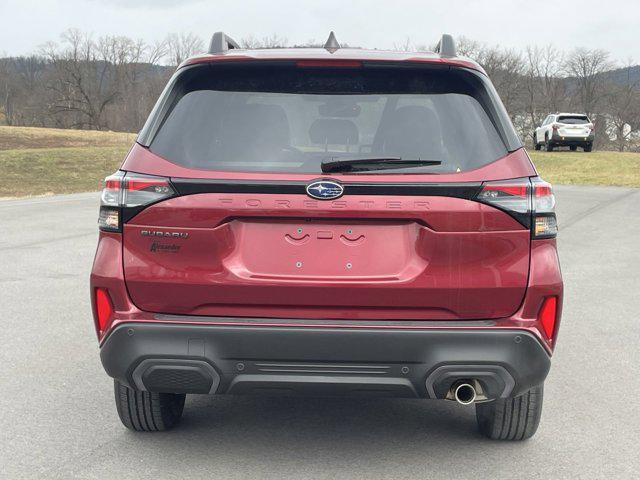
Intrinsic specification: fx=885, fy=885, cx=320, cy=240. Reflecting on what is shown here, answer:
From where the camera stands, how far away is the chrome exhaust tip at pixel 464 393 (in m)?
3.68

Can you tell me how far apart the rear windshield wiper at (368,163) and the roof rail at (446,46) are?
0.61 meters

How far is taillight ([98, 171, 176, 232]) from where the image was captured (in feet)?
11.8

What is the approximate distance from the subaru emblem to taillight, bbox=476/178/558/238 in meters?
0.56

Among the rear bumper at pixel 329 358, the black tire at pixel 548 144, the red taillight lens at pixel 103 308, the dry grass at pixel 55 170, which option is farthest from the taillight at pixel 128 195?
the black tire at pixel 548 144

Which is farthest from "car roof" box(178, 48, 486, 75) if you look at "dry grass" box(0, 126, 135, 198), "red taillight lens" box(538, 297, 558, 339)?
"dry grass" box(0, 126, 135, 198)

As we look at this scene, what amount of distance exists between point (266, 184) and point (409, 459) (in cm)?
147

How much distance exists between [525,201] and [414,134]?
0.53 metres

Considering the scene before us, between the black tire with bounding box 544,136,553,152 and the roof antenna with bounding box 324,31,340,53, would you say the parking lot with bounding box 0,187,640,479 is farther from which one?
the black tire with bounding box 544,136,553,152

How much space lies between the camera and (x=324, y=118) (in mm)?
3730

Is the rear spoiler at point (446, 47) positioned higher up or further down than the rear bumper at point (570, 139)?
higher up

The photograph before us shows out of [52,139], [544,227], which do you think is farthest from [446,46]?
[52,139]

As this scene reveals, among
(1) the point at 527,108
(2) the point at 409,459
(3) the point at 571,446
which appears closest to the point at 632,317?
(3) the point at 571,446

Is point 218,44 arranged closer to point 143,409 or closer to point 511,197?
point 511,197

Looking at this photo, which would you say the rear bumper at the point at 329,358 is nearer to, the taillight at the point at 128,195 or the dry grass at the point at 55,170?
the taillight at the point at 128,195
